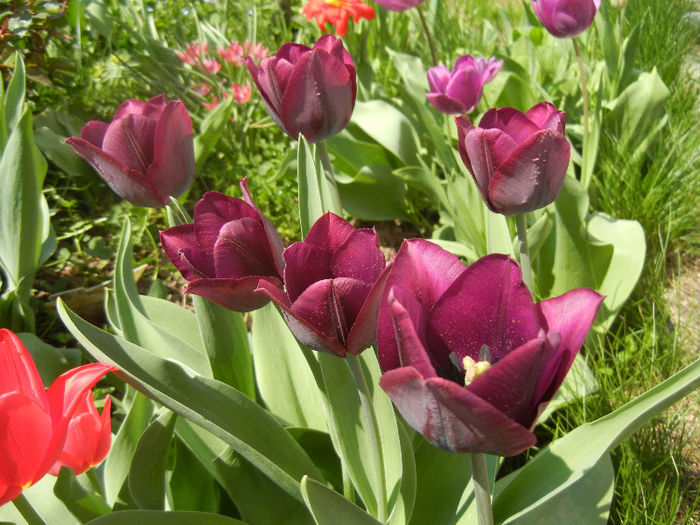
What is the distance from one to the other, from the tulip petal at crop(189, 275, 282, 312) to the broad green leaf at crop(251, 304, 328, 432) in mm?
436

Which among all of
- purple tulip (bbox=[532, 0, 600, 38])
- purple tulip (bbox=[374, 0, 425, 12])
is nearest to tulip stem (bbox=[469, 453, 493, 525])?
purple tulip (bbox=[532, 0, 600, 38])

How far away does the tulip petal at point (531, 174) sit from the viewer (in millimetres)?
835

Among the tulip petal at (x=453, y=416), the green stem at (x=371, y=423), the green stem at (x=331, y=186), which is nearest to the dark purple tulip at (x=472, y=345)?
the tulip petal at (x=453, y=416)

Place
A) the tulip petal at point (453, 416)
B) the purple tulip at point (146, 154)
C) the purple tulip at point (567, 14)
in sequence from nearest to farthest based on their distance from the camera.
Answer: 1. the tulip petal at point (453, 416)
2. the purple tulip at point (146, 154)
3. the purple tulip at point (567, 14)

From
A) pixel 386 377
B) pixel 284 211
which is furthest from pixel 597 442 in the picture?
pixel 284 211

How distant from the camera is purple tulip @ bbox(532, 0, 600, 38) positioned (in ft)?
4.81

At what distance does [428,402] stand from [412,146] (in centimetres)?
157

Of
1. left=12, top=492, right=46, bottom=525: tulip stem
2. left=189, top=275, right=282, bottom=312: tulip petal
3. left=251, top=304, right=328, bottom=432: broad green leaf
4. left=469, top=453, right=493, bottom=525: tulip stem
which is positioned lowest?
left=251, top=304, right=328, bottom=432: broad green leaf

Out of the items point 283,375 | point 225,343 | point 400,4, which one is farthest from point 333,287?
point 400,4

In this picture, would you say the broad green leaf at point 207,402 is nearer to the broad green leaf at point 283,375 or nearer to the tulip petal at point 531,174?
the broad green leaf at point 283,375

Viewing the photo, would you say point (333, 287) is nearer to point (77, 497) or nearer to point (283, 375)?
point (77, 497)

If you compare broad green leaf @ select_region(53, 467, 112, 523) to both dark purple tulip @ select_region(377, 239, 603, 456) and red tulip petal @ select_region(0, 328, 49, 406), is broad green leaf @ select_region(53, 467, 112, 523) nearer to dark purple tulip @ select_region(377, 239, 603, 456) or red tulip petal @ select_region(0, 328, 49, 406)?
red tulip petal @ select_region(0, 328, 49, 406)

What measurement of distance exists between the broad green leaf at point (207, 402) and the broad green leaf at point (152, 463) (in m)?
0.03

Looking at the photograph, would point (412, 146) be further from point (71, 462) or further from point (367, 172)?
point (71, 462)
